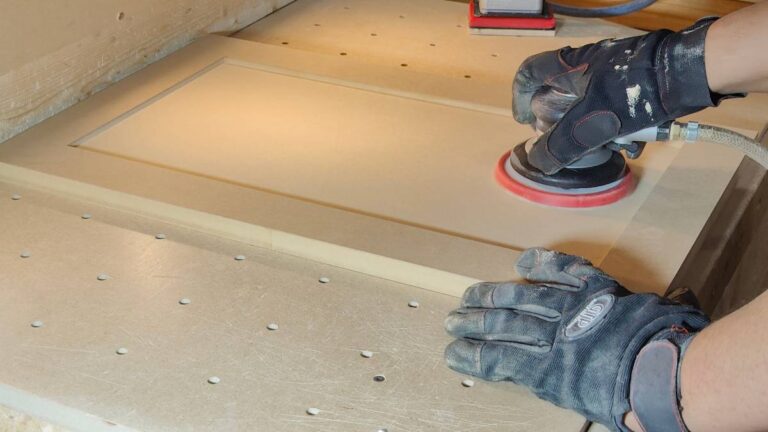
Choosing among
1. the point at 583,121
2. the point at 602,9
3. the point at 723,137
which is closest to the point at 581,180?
the point at 583,121

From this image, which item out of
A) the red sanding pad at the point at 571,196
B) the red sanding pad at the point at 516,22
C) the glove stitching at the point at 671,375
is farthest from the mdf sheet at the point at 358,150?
the red sanding pad at the point at 516,22

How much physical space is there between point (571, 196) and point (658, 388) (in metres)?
0.58

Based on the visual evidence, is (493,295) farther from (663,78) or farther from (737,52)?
(737,52)

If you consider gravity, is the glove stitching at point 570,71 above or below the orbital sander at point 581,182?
above

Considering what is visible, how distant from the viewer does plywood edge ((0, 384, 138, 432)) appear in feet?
3.72

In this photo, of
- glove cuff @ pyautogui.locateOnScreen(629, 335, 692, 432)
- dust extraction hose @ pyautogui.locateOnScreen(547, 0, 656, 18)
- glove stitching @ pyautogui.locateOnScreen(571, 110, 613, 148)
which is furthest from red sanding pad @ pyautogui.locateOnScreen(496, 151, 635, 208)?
dust extraction hose @ pyautogui.locateOnScreen(547, 0, 656, 18)

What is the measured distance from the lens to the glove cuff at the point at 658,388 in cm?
112

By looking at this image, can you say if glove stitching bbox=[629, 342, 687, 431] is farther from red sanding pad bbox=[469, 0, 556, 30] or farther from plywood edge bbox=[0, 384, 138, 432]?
red sanding pad bbox=[469, 0, 556, 30]

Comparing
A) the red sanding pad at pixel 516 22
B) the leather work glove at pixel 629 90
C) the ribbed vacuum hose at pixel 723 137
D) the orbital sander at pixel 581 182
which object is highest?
the leather work glove at pixel 629 90

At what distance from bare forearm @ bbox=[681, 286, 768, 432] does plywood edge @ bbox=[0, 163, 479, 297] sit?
408 mm

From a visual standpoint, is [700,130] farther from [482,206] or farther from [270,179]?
[270,179]

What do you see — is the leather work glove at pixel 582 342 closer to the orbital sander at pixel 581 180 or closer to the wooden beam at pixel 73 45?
the orbital sander at pixel 581 180

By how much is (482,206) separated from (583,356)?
1.70 feet

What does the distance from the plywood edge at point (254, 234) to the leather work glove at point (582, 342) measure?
13 centimetres
